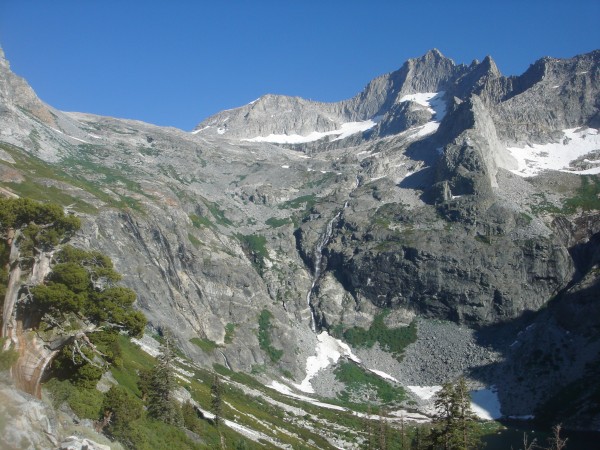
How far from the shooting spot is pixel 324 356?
154 metres

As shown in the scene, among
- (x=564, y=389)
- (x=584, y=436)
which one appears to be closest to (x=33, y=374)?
(x=584, y=436)

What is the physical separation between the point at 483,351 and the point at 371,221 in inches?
2666

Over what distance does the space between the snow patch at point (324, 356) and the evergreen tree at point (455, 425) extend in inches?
3854

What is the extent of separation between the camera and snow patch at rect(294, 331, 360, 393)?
14343 cm

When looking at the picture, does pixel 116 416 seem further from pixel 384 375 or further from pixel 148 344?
pixel 384 375

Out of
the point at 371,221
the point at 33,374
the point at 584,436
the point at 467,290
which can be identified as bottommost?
the point at 33,374

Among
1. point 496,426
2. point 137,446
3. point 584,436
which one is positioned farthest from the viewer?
point 496,426

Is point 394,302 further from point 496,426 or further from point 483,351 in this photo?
point 496,426

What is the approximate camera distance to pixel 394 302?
170 meters

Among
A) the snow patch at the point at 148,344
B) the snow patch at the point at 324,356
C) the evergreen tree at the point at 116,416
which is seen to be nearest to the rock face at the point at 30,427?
the evergreen tree at the point at 116,416

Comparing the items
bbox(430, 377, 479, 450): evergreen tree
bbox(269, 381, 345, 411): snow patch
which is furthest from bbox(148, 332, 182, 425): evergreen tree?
bbox(269, 381, 345, 411): snow patch

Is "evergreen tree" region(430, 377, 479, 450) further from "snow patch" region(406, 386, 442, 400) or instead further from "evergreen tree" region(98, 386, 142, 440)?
"snow patch" region(406, 386, 442, 400)

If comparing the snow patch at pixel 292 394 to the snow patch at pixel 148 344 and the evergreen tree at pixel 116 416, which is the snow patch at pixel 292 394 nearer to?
the snow patch at pixel 148 344

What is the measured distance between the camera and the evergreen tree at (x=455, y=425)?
43.2 meters
